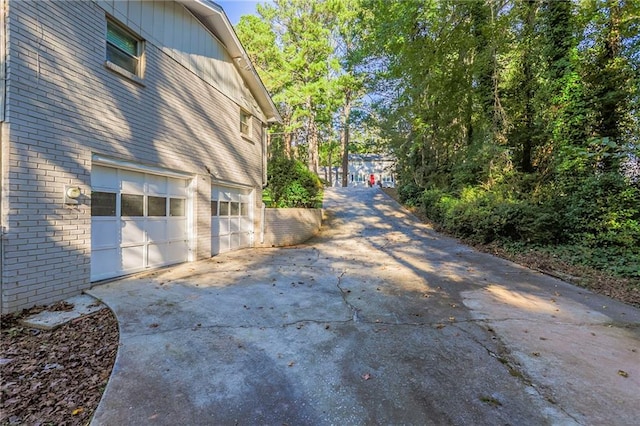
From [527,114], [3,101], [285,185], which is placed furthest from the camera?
[285,185]

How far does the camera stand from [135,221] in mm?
6004

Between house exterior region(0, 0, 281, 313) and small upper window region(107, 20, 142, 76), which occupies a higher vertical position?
small upper window region(107, 20, 142, 76)

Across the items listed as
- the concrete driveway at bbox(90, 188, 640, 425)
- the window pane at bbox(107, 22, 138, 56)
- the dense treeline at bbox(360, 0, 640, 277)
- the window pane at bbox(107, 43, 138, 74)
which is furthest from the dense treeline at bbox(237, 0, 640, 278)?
the window pane at bbox(107, 22, 138, 56)

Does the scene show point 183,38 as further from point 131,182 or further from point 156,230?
point 156,230

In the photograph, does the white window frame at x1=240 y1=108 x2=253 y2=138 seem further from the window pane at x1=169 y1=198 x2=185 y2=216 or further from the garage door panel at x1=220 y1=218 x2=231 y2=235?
the window pane at x1=169 y1=198 x2=185 y2=216

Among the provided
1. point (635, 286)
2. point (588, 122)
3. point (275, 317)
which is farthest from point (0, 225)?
point (588, 122)

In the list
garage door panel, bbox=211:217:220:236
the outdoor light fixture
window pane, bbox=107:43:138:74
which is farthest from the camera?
garage door panel, bbox=211:217:220:236

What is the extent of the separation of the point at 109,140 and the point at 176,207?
221 cm

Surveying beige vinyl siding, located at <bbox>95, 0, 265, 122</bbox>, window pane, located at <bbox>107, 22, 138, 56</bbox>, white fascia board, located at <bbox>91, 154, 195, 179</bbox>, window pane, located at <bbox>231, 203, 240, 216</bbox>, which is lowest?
window pane, located at <bbox>231, 203, 240, 216</bbox>

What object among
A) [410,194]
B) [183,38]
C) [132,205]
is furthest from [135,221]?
[410,194]

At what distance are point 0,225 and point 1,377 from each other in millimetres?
2215

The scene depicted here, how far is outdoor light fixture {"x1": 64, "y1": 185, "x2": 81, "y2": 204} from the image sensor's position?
4598 mm

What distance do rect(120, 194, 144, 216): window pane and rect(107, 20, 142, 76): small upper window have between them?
8.15ft

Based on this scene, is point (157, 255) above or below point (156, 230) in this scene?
below
